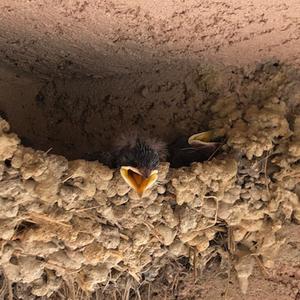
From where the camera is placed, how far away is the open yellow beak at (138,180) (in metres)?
2.29

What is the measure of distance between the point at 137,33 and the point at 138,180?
23.4 inches

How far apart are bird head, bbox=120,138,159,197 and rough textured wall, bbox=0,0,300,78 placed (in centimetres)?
45

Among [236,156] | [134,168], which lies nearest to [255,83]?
[236,156]

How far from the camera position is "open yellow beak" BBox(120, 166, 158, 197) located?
229cm

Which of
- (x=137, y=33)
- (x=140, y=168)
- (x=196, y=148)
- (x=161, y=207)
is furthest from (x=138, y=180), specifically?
(x=137, y=33)

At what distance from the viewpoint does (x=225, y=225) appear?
266 cm

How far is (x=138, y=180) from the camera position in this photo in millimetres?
2340

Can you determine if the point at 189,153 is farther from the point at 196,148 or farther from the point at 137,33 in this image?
the point at 137,33

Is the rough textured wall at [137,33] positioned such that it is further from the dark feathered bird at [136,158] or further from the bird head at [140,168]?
the bird head at [140,168]

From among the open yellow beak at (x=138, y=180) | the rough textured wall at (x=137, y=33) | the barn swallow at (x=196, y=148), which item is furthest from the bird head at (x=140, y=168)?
the rough textured wall at (x=137, y=33)

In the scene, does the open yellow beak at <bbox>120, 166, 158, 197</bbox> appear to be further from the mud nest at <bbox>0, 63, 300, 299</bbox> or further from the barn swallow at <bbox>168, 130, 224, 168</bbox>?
the barn swallow at <bbox>168, 130, 224, 168</bbox>

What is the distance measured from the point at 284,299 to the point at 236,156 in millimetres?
692

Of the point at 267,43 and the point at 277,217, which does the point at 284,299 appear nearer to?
the point at 277,217

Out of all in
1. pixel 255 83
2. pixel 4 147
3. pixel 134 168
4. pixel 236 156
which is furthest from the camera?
pixel 255 83
